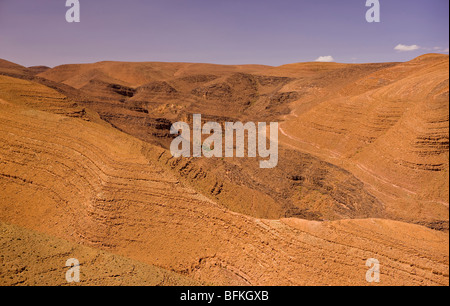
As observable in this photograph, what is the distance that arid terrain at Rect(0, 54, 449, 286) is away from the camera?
22.0 ft

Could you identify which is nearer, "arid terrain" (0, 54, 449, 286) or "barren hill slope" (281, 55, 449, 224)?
"arid terrain" (0, 54, 449, 286)

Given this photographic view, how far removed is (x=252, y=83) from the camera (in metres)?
41.3

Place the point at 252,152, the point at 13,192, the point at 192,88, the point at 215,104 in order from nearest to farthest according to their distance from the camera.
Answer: the point at 13,192, the point at 252,152, the point at 215,104, the point at 192,88

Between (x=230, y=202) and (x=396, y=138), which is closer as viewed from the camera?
(x=230, y=202)

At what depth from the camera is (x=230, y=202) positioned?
32.0ft

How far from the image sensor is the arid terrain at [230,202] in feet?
22.0

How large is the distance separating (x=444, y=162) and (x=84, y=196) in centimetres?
1396

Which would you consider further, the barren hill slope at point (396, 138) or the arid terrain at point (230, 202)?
the barren hill slope at point (396, 138)

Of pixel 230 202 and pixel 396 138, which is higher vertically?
pixel 396 138
